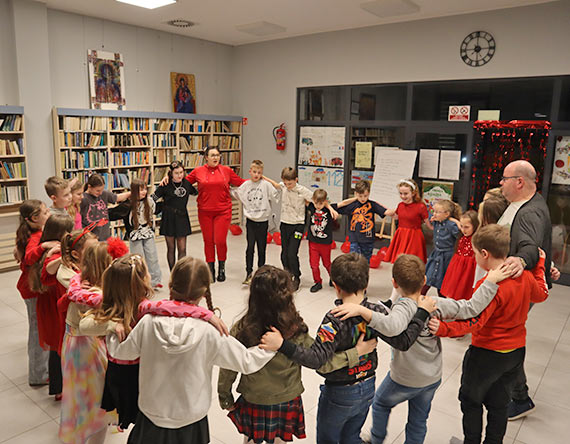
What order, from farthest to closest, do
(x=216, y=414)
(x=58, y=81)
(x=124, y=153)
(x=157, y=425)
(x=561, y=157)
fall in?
(x=124, y=153)
(x=58, y=81)
(x=561, y=157)
(x=216, y=414)
(x=157, y=425)

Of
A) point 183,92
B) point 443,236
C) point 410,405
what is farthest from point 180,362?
point 183,92

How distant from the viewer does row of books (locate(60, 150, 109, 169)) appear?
21.1 ft

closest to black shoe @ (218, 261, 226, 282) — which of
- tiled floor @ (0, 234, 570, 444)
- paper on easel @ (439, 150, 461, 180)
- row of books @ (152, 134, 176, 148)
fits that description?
tiled floor @ (0, 234, 570, 444)

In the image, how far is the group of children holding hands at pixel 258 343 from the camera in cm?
175

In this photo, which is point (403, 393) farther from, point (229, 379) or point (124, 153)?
point (124, 153)

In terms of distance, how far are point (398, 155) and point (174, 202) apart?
3479mm

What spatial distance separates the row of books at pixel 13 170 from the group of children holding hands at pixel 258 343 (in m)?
3.56

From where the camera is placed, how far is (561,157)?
5605 millimetres

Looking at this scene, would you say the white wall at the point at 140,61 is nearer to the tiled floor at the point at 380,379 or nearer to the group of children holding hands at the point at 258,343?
the tiled floor at the point at 380,379

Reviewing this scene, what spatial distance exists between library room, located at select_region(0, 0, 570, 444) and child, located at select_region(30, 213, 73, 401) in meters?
0.01

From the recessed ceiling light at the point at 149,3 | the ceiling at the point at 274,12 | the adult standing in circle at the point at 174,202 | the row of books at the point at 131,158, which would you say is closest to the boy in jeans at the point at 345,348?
the adult standing in circle at the point at 174,202

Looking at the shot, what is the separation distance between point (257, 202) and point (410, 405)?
3.37 m

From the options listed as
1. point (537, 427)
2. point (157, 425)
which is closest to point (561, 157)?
point (537, 427)

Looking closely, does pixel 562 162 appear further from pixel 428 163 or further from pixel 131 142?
pixel 131 142
